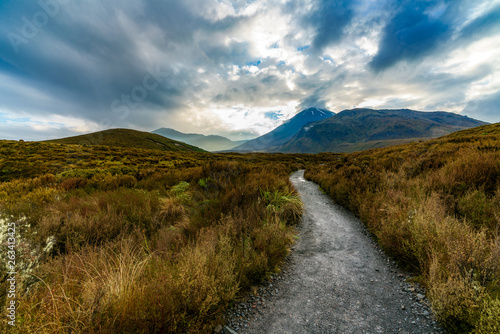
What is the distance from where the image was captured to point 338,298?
305 centimetres

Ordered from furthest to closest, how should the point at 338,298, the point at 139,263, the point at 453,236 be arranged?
the point at 453,236, the point at 338,298, the point at 139,263

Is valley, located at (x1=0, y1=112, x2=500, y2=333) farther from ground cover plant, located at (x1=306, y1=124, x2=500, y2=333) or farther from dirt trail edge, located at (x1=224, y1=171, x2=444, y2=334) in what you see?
dirt trail edge, located at (x1=224, y1=171, x2=444, y2=334)

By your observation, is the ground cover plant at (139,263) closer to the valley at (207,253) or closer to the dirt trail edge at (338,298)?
the valley at (207,253)

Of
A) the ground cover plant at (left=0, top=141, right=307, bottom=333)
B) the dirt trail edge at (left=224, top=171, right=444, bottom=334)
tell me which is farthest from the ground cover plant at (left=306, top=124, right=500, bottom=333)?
the ground cover plant at (left=0, top=141, right=307, bottom=333)

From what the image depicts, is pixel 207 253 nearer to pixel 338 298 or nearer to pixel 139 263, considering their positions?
pixel 139 263

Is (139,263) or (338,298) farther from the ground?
(139,263)

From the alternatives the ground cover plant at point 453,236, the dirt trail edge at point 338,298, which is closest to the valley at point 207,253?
the ground cover plant at point 453,236

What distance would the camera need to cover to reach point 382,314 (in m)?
2.70

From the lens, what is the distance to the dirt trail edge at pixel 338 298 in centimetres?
254

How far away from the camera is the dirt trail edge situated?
2.54 meters

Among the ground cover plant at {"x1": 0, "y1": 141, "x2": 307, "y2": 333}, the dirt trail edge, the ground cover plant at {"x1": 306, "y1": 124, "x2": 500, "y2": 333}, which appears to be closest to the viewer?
the ground cover plant at {"x1": 0, "y1": 141, "x2": 307, "y2": 333}

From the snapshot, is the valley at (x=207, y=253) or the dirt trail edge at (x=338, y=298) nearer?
the valley at (x=207, y=253)

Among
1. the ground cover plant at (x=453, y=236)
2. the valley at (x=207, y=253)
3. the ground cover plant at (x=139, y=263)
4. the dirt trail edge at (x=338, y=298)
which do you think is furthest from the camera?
the dirt trail edge at (x=338, y=298)

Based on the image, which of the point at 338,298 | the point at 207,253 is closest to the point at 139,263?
the point at 207,253
